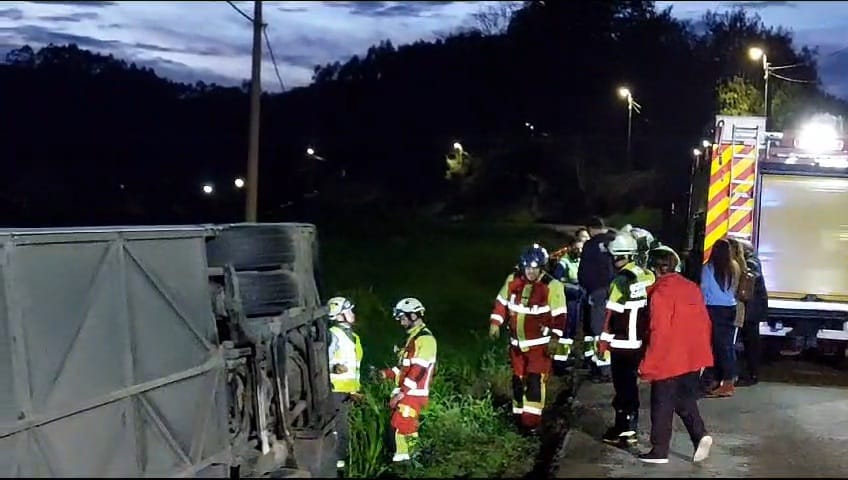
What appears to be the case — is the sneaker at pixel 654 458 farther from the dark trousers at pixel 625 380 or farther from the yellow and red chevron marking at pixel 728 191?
the yellow and red chevron marking at pixel 728 191

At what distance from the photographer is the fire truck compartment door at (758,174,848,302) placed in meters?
12.6

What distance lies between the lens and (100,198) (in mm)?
41812

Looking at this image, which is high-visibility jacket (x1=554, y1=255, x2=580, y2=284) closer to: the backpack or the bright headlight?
the backpack

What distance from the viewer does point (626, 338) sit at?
873cm

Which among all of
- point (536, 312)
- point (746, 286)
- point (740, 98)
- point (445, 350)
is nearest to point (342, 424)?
point (536, 312)

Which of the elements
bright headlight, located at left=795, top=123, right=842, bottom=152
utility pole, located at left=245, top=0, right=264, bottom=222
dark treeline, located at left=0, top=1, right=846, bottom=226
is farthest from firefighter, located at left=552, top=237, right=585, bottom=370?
dark treeline, located at left=0, top=1, right=846, bottom=226

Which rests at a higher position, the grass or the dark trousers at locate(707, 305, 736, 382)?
the dark trousers at locate(707, 305, 736, 382)

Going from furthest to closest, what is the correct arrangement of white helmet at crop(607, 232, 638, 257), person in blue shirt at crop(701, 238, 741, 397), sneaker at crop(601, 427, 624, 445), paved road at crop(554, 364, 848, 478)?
person in blue shirt at crop(701, 238, 741, 397) → white helmet at crop(607, 232, 638, 257) → sneaker at crop(601, 427, 624, 445) → paved road at crop(554, 364, 848, 478)

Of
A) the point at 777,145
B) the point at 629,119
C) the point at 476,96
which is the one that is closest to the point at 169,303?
the point at 777,145

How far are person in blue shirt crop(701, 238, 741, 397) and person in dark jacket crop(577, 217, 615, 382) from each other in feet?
3.84

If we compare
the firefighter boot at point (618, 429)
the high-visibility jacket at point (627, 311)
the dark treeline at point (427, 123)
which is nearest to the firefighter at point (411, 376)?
the high-visibility jacket at point (627, 311)

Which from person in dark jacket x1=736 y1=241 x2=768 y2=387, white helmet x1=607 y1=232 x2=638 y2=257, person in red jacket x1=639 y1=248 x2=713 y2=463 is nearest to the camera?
person in red jacket x1=639 y1=248 x2=713 y2=463

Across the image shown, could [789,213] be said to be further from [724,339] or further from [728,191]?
[724,339]

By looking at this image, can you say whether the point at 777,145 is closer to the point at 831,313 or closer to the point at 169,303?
the point at 831,313
